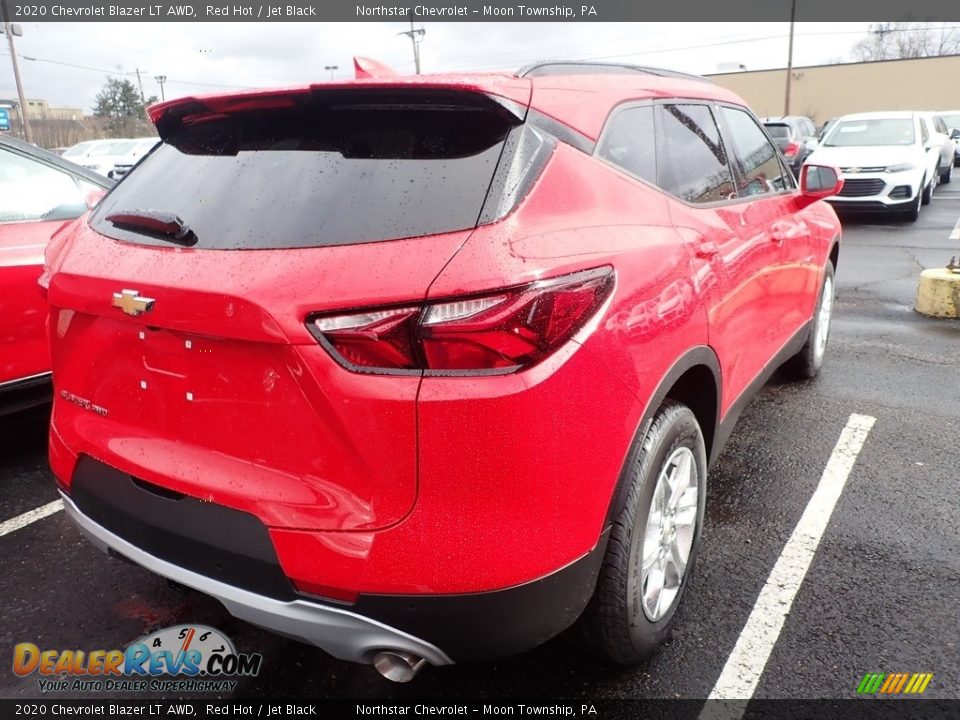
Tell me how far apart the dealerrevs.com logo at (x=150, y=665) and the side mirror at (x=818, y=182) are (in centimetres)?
333

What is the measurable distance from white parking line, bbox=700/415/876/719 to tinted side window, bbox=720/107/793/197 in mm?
1384

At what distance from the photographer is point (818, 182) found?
3795 millimetres

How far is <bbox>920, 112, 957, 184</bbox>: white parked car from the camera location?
46.3ft

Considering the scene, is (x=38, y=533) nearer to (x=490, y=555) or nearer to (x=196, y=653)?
(x=196, y=653)

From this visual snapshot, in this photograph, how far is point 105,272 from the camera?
1.92 m

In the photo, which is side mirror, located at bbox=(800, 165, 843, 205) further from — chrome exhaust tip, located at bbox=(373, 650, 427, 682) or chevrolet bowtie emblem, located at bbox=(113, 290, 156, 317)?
chevrolet bowtie emblem, located at bbox=(113, 290, 156, 317)

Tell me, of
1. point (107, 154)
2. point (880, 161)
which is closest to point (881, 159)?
point (880, 161)

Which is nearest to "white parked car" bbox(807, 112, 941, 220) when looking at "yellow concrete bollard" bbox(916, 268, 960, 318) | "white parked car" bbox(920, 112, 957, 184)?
"white parked car" bbox(920, 112, 957, 184)

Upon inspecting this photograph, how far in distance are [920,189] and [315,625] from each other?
45.1 feet

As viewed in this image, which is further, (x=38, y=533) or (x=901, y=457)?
(x=901, y=457)

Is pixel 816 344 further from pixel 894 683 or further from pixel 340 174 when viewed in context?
pixel 340 174

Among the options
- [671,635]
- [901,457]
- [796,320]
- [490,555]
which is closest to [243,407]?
[490,555]

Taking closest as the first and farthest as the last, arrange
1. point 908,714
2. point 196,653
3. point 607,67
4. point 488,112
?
point 488,112, point 908,714, point 196,653, point 607,67

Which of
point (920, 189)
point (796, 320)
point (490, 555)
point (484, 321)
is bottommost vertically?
point (920, 189)
